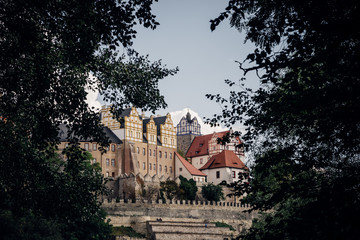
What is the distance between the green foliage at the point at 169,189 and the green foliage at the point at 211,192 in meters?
6.78

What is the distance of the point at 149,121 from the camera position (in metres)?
84.6

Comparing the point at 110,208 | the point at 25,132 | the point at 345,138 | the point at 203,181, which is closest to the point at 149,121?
the point at 203,181

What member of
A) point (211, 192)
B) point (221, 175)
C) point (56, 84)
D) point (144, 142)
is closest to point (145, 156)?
point (144, 142)

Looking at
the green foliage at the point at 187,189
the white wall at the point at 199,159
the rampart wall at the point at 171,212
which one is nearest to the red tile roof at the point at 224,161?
the white wall at the point at 199,159

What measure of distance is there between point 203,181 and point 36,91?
237ft

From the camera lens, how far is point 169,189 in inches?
2813

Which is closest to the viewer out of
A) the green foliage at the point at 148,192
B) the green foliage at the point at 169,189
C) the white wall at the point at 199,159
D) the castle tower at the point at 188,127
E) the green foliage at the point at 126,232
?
the green foliage at the point at 126,232

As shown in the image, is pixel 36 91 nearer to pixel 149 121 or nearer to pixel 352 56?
pixel 352 56

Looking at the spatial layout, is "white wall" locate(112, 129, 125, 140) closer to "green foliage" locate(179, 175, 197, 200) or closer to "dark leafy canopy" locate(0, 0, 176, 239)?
"green foliage" locate(179, 175, 197, 200)

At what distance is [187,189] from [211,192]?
533 centimetres

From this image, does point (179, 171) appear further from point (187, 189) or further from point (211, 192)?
point (187, 189)

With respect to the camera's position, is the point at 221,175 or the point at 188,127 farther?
the point at 188,127

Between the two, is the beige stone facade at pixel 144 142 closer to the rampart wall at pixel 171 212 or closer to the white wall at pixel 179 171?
the white wall at pixel 179 171

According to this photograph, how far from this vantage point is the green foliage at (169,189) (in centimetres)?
7112
